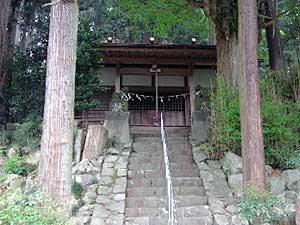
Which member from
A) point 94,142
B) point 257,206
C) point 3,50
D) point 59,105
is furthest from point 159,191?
point 3,50

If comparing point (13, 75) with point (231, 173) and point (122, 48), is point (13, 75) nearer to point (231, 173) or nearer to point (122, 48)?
point (122, 48)

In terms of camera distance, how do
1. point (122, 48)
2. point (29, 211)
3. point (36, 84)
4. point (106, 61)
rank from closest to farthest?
point (29, 211) < point (36, 84) < point (122, 48) < point (106, 61)

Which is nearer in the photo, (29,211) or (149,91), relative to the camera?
(29,211)

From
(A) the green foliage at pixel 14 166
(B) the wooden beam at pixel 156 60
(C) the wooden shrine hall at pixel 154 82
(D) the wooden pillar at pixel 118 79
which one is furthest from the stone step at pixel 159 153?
(B) the wooden beam at pixel 156 60

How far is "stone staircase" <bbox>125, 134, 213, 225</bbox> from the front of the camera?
540 centimetres

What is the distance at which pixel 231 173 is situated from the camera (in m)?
6.27

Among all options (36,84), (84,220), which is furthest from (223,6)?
(84,220)

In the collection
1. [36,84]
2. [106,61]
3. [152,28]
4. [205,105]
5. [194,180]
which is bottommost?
[194,180]

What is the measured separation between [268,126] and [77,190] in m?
3.66

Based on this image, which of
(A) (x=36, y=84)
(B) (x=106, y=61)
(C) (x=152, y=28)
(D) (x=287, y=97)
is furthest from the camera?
(C) (x=152, y=28)

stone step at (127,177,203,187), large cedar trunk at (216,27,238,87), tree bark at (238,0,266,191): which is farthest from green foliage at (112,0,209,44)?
stone step at (127,177,203,187)

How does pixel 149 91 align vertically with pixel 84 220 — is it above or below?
above

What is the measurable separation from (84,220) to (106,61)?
6.41 meters

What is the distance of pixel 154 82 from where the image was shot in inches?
443
